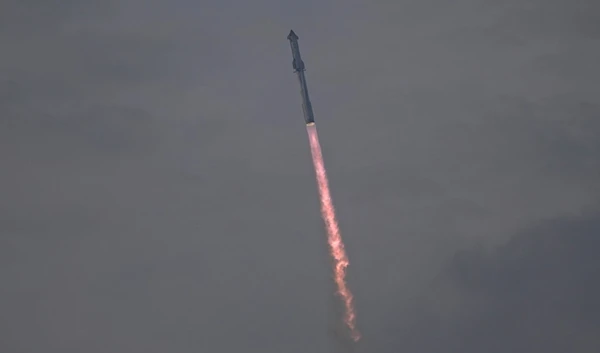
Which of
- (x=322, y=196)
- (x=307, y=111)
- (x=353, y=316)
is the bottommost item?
(x=353, y=316)

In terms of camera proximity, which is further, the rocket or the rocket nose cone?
the rocket nose cone

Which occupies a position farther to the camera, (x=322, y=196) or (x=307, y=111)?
(x=322, y=196)

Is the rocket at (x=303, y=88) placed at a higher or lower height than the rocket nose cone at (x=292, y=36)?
lower

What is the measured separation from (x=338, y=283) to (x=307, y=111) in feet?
83.3

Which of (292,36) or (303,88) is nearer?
(303,88)

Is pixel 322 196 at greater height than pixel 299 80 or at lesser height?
lesser

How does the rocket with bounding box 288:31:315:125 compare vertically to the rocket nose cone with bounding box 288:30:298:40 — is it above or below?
below

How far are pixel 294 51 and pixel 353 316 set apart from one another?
34.2m

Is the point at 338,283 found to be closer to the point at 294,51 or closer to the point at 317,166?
the point at 317,166

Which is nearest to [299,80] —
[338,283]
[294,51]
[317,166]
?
[294,51]

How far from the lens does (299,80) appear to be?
531 ft

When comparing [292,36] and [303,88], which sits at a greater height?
[292,36]

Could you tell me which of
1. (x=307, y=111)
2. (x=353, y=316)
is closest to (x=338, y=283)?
(x=353, y=316)

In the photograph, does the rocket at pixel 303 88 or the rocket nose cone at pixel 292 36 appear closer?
the rocket at pixel 303 88
